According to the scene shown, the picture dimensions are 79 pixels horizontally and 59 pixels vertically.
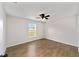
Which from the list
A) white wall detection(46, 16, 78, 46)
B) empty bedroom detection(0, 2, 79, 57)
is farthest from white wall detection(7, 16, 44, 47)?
white wall detection(46, 16, 78, 46)

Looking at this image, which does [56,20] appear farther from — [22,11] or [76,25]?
[22,11]

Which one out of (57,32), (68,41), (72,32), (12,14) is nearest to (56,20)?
(57,32)

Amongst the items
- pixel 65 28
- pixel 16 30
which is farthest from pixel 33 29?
pixel 65 28

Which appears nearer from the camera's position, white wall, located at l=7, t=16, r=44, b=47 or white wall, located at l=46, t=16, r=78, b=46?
white wall, located at l=7, t=16, r=44, b=47

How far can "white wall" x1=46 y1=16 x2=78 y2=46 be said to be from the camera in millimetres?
2676

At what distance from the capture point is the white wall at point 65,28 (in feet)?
8.78

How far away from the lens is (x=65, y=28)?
9.51 ft

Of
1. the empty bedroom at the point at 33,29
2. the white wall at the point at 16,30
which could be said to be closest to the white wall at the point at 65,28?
the empty bedroom at the point at 33,29

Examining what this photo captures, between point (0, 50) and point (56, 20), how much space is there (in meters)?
1.69

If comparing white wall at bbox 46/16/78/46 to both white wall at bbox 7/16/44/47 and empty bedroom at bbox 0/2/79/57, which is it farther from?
white wall at bbox 7/16/44/47

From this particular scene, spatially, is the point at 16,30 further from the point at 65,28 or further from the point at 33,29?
the point at 65,28

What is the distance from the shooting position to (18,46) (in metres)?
2.66

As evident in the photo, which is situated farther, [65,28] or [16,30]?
[65,28]

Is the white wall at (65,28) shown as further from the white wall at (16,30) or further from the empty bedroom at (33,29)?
the white wall at (16,30)
